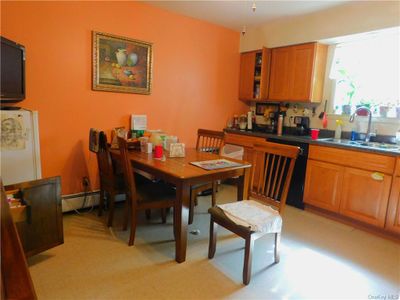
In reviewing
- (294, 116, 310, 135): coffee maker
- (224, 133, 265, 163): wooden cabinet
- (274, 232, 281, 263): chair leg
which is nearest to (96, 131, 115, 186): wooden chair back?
(274, 232, 281, 263): chair leg

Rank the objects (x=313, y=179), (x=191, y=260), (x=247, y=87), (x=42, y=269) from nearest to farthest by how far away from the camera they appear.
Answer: (x=42, y=269) < (x=191, y=260) < (x=313, y=179) < (x=247, y=87)

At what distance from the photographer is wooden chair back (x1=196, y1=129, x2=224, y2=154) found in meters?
2.98

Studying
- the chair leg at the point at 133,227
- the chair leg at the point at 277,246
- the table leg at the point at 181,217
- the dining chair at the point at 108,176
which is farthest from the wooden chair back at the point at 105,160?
the chair leg at the point at 277,246

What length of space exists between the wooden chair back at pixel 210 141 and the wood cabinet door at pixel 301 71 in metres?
1.25

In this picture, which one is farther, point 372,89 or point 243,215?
point 372,89

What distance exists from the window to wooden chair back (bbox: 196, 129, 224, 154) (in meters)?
1.66

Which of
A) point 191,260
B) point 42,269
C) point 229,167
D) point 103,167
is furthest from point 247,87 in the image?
point 42,269

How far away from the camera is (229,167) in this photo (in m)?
2.22

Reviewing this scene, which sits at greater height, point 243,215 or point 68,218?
point 243,215

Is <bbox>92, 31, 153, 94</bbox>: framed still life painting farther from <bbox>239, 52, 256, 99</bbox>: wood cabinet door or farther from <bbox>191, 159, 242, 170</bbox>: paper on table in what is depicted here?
<bbox>239, 52, 256, 99</bbox>: wood cabinet door

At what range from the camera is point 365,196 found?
269 centimetres

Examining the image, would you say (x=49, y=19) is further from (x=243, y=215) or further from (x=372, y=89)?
(x=372, y=89)

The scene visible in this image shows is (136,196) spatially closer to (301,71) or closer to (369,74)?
(301,71)

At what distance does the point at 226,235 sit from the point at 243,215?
0.69 m
